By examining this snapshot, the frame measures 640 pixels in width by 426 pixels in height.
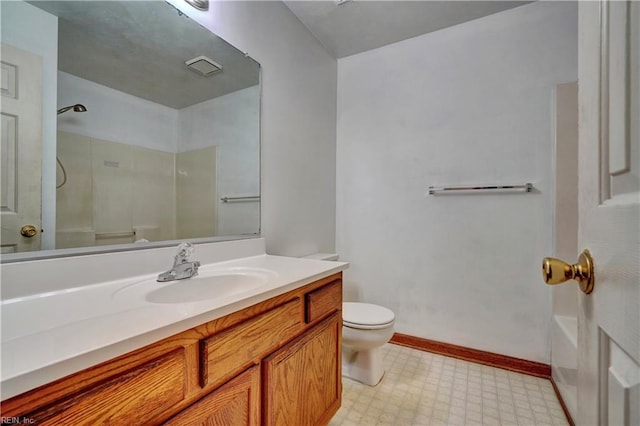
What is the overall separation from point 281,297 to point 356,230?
1.49m

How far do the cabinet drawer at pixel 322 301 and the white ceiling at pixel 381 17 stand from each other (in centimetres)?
173

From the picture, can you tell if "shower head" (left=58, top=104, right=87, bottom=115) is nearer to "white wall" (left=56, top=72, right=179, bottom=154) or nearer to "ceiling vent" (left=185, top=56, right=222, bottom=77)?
"white wall" (left=56, top=72, right=179, bottom=154)

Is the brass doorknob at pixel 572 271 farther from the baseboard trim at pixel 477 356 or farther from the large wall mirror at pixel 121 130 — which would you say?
the baseboard trim at pixel 477 356

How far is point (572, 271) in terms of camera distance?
1.54 ft

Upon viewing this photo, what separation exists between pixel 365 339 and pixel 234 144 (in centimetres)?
128

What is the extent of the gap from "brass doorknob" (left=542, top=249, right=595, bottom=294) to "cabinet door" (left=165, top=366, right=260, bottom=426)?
2.46 ft

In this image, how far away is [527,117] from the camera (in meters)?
1.79

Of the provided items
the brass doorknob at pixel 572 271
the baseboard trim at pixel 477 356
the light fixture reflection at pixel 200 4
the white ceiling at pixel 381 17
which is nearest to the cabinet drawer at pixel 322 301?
the brass doorknob at pixel 572 271

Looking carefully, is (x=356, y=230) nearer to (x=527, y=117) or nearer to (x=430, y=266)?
(x=430, y=266)

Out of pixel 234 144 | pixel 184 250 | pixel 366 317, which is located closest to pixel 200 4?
pixel 234 144

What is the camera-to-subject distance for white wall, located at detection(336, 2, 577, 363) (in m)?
1.76

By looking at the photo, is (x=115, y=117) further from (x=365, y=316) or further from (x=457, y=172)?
(x=457, y=172)

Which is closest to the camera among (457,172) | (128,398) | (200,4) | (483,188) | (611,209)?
(611,209)

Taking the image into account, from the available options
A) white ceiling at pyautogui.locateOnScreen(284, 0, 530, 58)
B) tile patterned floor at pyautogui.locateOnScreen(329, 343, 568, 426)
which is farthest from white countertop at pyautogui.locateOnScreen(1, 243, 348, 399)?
white ceiling at pyautogui.locateOnScreen(284, 0, 530, 58)
